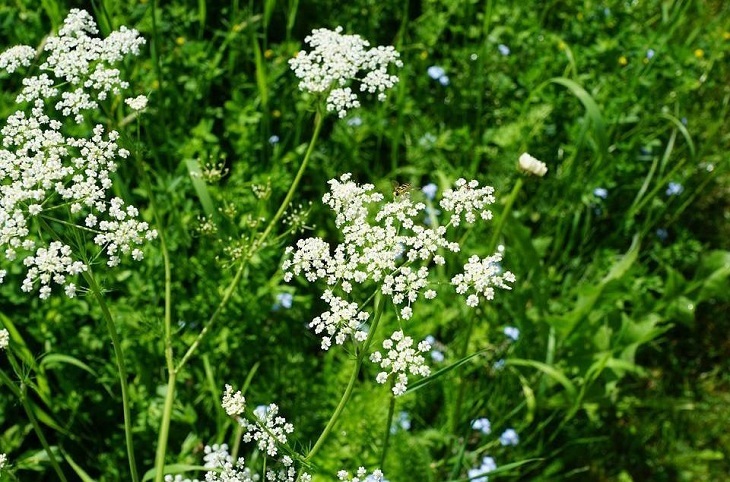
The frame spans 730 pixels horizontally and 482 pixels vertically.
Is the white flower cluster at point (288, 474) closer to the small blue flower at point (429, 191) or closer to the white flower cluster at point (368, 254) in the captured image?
the white flower cluster at point (368, 254)

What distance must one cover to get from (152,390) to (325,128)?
2089 mm

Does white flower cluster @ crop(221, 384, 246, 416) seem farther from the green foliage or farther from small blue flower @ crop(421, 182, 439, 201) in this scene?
small blue flower @ crop(421, 182, 439, 201)

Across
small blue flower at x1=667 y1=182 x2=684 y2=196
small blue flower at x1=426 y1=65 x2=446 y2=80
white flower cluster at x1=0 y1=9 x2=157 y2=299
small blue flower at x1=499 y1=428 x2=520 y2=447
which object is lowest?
small blue flower at x1=499 y1=428 x2=520 y2=447

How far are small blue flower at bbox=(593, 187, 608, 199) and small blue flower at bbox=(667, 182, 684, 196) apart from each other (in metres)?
0.39

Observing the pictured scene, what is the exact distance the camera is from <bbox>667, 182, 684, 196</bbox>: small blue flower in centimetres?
462

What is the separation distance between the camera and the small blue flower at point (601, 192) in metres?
4.47

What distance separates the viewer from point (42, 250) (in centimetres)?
210

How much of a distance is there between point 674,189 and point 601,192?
514 millimetres

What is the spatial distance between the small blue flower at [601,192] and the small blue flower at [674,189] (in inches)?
15.4

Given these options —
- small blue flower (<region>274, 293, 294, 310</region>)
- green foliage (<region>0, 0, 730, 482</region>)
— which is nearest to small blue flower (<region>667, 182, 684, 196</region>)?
green foliage (<region>0, 0, 730, 482</region>)

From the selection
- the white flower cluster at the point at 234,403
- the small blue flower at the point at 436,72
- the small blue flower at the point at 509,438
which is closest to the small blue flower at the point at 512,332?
the small blue flower at the point at 509,438

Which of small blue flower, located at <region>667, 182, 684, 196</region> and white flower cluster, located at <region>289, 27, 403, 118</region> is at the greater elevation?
white flower cluster, located at <region>289, 27, 403, 118</region>

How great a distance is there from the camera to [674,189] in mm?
4633

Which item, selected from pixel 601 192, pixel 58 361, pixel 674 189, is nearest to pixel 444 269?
pixel 601 192
